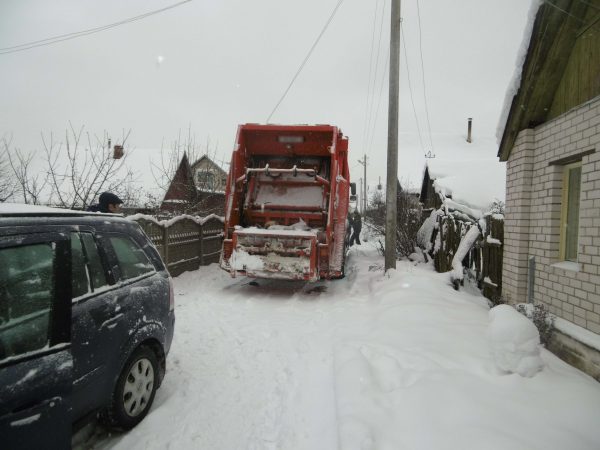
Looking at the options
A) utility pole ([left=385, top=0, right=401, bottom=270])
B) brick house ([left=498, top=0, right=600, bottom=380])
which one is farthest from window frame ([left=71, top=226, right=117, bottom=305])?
utility pole ([left=385, top=0, right=401, bottom=270])

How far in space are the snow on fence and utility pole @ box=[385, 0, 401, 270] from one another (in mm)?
4802

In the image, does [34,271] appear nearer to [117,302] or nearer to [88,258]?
[88,258]

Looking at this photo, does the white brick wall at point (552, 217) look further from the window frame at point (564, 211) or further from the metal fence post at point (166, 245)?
the metal fence post at point (166, 245)

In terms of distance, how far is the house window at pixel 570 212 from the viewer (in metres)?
4.19

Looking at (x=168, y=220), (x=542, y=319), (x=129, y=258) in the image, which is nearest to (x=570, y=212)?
(x=542, y=319)

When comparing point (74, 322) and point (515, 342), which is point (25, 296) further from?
point (515, 342)

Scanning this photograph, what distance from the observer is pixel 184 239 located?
8.83 m

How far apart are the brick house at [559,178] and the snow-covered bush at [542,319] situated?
8 cm

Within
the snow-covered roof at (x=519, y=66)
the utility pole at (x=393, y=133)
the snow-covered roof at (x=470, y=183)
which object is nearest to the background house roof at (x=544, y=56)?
the snow-covered roof at (x=519, y=66)

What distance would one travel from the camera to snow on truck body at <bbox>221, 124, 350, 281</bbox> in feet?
22.1

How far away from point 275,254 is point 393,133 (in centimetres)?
374

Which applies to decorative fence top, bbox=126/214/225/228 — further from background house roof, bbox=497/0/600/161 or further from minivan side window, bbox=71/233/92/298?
background house roof, bbox=497/0/600/161

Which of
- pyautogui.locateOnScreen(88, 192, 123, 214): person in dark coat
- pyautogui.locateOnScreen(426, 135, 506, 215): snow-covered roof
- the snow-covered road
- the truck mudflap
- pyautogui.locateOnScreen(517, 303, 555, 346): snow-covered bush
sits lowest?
the snow-covered road

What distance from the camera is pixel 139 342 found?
2.87m
